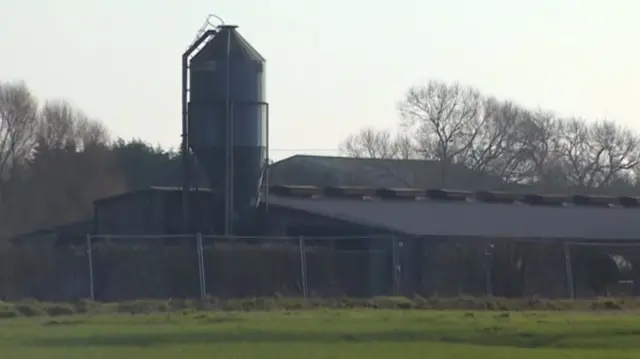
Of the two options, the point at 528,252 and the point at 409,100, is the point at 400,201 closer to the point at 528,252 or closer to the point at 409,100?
the point at 528,252

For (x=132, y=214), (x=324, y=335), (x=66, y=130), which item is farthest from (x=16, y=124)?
(x=324, y=335)

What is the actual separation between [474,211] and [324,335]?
31307mm

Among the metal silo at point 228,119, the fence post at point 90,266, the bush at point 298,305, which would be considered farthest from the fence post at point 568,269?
the fence post at point 90,266

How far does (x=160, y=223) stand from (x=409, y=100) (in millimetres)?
53686

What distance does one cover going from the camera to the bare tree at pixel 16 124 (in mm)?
87750

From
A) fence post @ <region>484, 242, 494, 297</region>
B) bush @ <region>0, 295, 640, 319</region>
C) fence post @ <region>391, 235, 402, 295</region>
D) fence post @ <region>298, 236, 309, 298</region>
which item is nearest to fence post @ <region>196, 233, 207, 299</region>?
bush @ <region>0, 295, 640, 319</region>

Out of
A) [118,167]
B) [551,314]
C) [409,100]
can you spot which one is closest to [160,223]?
[551,314]

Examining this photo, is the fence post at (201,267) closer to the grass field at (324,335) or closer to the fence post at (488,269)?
the grass field at (324,335)

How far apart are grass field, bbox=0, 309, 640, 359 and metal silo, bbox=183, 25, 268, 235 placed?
16.6m

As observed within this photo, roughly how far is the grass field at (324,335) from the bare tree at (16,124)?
187ft

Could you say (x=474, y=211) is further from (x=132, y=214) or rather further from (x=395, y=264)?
(x=132, y=214)

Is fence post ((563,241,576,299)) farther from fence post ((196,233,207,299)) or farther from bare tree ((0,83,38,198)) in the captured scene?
bare tree ((0,83,38,198))

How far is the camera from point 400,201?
192 ft

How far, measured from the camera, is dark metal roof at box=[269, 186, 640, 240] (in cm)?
4950
